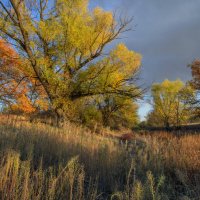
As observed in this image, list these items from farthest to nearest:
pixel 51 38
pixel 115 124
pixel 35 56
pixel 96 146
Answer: pixel 115 124 < pixel 51 38 < pixel 35 56 < pixel 96 146

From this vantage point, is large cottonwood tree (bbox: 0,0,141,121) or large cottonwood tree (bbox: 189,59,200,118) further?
large cottonwood tree (bbox: 189,59,200,118)

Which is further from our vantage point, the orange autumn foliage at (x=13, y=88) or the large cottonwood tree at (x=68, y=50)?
the orange autumn foliage at (x=13, y=88)

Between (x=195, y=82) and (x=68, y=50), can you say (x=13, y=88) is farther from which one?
(x=195, y=82)

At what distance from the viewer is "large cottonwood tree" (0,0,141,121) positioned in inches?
564

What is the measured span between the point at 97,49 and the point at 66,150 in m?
12.9

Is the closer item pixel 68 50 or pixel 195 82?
pixel 68 50

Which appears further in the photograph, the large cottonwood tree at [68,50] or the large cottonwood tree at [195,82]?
the large cottonwood tree at [195,82]

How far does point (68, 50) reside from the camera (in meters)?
15.9

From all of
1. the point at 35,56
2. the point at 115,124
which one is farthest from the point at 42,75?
the point at 115,124

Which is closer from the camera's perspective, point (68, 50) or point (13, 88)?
point (68, 50)

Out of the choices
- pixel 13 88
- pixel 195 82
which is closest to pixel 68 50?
pixel 13 88

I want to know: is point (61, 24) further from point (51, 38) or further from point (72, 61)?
point (72, 61)

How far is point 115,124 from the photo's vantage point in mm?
36688

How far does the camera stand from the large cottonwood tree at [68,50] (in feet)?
47.0
